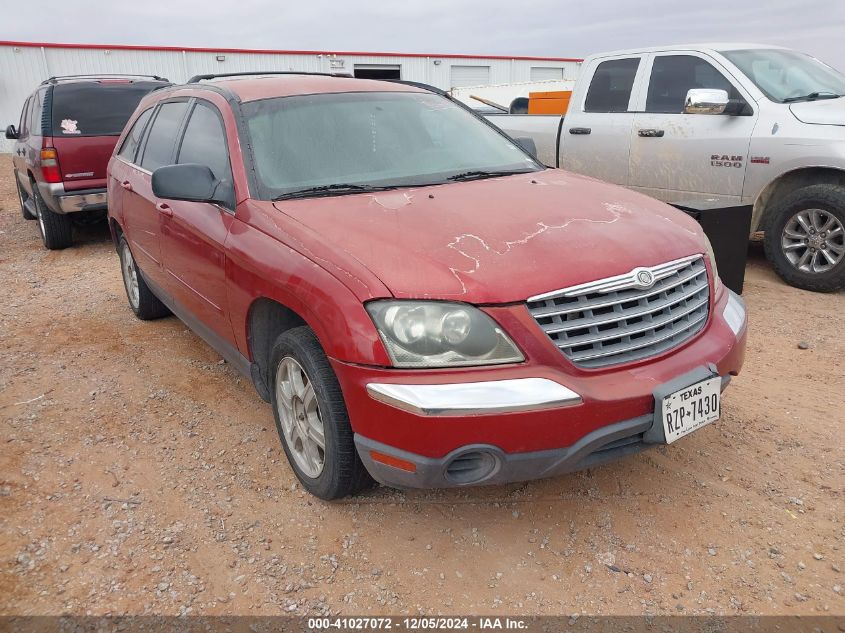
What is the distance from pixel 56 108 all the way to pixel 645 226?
23.3ft

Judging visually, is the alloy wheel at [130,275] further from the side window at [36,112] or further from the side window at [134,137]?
the side window at [36,112]

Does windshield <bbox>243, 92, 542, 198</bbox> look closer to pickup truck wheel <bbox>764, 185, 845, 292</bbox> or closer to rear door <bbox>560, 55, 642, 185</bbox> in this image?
pickup truck wheel <bbox>764, 185, 845, 292</bbox>

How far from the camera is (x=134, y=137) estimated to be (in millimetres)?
4645

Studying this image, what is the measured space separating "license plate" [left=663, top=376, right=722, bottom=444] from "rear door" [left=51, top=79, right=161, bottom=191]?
6869mm

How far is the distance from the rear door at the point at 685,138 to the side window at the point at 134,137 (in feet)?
13.8

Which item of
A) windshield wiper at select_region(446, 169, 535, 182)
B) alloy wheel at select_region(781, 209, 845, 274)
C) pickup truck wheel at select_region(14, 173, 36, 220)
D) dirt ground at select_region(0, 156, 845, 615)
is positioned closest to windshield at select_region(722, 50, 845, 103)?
alloy wheel at select_region(781, 209, 845, 274)

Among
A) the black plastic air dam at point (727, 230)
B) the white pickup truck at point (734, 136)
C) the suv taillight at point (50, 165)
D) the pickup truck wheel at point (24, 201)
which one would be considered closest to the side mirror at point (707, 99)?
the white pickup truck at point (734, 136)

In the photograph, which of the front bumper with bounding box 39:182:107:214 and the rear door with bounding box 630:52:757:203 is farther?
the front bumper with bounding box 39:182:107:214

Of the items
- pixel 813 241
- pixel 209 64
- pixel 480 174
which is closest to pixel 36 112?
pixel 480 174

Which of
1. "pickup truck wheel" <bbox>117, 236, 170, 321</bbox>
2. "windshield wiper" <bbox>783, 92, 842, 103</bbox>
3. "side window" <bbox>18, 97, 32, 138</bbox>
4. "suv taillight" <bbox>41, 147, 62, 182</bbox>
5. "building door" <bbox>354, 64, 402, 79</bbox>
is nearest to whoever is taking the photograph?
"pickup truck wheel" <bbox>117, 236, 170, 321</bbox>

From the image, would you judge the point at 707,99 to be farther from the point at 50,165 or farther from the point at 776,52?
the point at 50,165

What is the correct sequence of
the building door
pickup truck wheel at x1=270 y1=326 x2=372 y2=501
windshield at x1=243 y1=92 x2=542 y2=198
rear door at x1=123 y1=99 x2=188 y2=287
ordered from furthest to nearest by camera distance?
the building door, rear door at x1=123 y1=99 x2=188 y2=287, windshield at x1=243 y1=92 x2=542 y2=198, pickup truck wheel at x1=270 y1=326 x2=372 y2=501

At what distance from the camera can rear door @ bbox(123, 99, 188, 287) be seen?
3.87 metres

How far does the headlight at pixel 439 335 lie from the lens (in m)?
2.13
